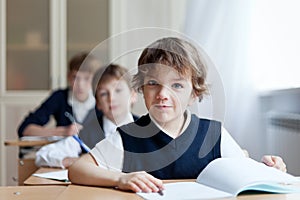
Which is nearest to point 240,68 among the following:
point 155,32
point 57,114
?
point 57,114

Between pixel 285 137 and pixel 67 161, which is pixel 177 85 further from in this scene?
pixel 285 137

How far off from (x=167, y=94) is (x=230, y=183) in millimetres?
230

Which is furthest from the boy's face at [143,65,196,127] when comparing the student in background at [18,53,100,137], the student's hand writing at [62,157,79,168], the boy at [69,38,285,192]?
the student in background at [18,53,100,137]

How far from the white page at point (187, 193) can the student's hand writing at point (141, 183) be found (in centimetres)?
2

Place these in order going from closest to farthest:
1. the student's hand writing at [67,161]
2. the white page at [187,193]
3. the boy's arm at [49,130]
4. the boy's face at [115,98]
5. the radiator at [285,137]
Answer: the white page at [187,193] < the boy's face at [115,98] < the student's hand writing at [67,161] < the radiator at [285,137] < the boy's arm at [49,130]

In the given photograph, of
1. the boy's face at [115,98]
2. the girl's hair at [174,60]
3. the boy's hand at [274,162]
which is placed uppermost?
the girl's hair at [174,60]

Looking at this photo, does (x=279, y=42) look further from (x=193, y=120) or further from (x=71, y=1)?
(x=71, y=1)

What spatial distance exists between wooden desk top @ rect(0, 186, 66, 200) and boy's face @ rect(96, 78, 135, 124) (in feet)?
0.84

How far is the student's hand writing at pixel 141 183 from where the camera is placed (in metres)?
0.99

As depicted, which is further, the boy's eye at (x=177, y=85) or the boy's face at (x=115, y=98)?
the boy's face at (x=115, y=98)

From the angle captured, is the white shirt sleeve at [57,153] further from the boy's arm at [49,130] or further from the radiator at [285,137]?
the radiator at [285,137]

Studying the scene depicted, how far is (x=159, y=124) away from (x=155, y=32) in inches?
7.6

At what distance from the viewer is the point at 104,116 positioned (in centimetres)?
165

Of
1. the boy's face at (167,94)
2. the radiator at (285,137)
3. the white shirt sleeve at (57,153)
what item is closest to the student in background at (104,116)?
the white shirt sleeve at (57,153)
